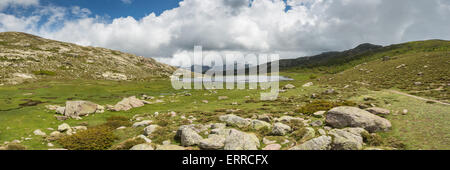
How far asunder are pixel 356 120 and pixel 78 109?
37.3 metres

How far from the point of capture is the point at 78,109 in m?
29.3

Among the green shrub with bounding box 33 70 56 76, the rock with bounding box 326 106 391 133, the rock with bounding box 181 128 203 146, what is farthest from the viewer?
the green shrub with bounding box 33 70 56 76

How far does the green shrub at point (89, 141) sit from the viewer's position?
1647cm

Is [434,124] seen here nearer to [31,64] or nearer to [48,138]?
[48,138]

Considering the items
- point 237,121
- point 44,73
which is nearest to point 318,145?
point 237,121

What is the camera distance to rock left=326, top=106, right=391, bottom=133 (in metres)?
16.2

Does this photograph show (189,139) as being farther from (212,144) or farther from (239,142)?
(239,142)

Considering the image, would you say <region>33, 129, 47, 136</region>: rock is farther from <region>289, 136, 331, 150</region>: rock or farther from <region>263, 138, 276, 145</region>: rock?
<region>289, 136, 331, 150</region>: rock

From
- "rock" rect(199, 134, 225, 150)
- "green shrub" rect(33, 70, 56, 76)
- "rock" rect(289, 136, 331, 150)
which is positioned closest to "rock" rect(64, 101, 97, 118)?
"rock" rect(199, 134, 225, 150)

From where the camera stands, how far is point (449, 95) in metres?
27.0

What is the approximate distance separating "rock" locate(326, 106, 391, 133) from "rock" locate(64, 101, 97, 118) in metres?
34.8
